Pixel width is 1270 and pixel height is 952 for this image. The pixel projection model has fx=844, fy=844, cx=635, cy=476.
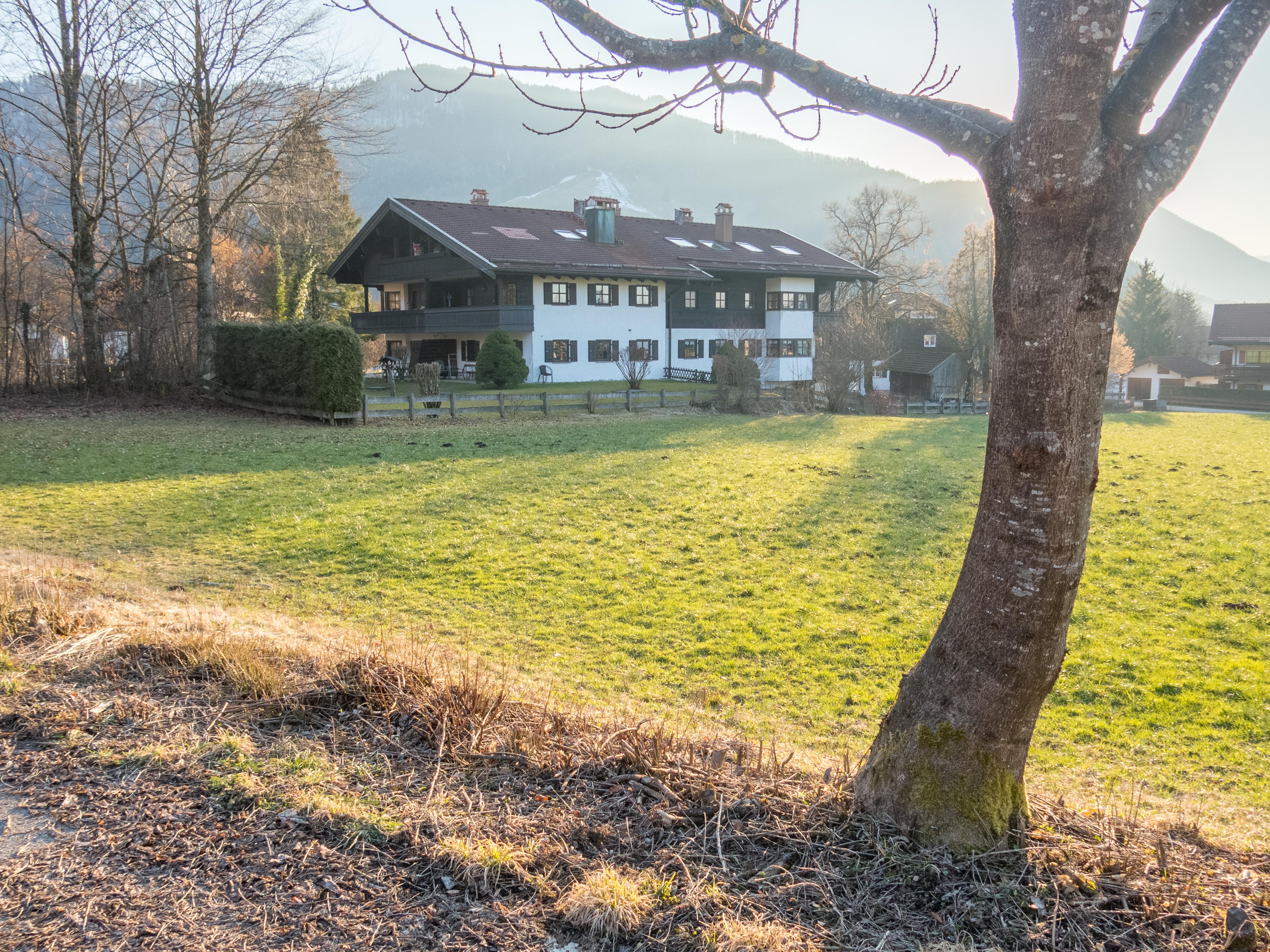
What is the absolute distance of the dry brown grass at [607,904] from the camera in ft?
9.46

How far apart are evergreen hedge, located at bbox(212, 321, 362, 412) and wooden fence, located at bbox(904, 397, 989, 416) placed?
26720 millimetres

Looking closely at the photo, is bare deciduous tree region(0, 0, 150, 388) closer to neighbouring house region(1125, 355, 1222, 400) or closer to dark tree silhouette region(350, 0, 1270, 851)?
dark tree silhouette region(350, 0, 1270, 851)

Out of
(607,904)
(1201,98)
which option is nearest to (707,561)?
(607,904)

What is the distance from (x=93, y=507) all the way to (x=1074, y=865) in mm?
13357

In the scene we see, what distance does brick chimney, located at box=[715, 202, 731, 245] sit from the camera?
163ft

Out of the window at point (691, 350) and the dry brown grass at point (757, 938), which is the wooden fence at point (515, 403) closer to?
the window at point (691, 350)

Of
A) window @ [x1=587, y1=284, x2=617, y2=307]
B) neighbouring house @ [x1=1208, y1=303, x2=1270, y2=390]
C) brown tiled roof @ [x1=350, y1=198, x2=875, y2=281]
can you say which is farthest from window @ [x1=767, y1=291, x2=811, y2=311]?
neighbouring house @ [x1=1208, y1=303, x2=1270, y2=390]

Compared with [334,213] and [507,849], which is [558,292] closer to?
[334,213]

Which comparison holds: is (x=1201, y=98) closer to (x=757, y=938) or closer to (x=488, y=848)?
(x=757, y=938)

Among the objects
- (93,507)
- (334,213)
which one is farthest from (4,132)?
(93,507)

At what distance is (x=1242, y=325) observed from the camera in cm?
6706

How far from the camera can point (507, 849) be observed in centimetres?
326

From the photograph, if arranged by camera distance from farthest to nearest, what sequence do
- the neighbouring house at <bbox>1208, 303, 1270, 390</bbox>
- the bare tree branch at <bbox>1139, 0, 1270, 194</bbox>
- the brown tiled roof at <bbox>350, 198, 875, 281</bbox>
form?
the neighbouring house at <bbox>1208, 303, 1270, 390</bbox>, the brown tiled roof at <bbox>350, 198, 875, 281</bbox>, the bare tree branch at <bbox>1139, 0, 1270, 194</bbox>

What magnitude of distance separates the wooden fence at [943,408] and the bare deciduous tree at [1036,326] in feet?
127
